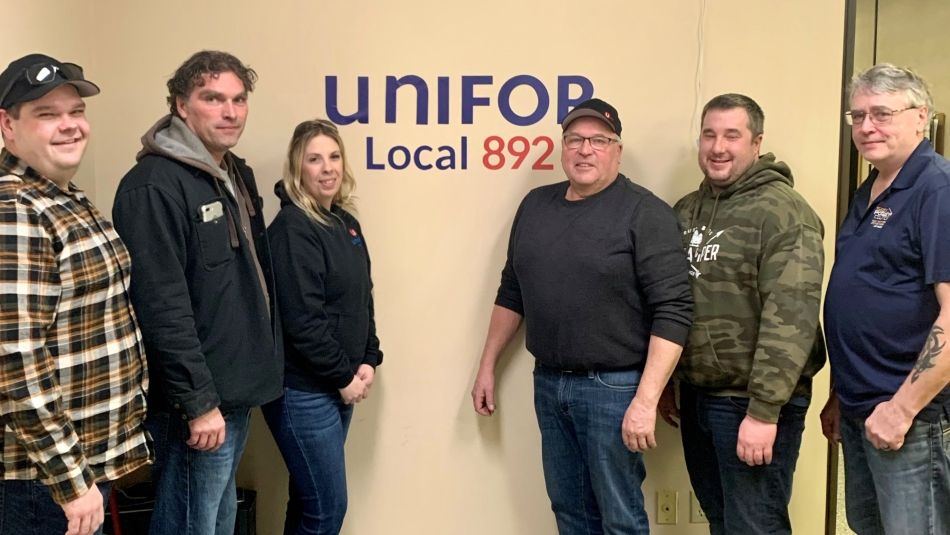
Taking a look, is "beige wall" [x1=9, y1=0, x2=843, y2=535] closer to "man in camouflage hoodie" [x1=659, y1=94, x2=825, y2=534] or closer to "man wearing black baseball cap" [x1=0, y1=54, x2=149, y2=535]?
"man in camouflage hoodie" [x1=659, y1=94, x2=825, y2=534]

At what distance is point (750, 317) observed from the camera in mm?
1798

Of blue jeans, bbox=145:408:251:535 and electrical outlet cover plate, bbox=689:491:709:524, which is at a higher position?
blue jeans, bbox=145:408:251:535

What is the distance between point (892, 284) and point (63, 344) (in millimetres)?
1703

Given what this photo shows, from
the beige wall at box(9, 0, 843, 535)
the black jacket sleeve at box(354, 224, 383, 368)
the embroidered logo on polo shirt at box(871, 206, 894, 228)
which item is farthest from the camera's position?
the beige wall at box(9, 0, 843, 535)

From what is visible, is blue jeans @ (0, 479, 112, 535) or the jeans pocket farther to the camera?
the jeans pocket

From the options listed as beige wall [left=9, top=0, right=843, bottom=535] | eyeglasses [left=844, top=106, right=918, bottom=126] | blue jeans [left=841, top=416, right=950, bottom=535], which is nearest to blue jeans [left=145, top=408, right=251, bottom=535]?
beige wall [left=9, top=0, right=843, bottom=535]

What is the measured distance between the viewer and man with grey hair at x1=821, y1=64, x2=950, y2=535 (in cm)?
150

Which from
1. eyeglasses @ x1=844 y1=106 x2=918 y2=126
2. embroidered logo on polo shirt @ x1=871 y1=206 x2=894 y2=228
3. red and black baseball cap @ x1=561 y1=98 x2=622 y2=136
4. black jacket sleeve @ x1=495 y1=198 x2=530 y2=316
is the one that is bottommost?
black jacket sleeve @ x1=495 y1=198 x2=530 y2=316

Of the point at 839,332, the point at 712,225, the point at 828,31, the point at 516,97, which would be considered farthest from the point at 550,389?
the point at 828,31

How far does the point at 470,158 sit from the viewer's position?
225 cm

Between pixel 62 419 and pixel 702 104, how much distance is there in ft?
6.29

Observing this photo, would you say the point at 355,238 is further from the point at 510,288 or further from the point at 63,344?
the point at 63,344

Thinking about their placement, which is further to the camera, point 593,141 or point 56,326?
point 593,141

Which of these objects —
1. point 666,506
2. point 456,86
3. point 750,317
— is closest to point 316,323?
point 456,86
